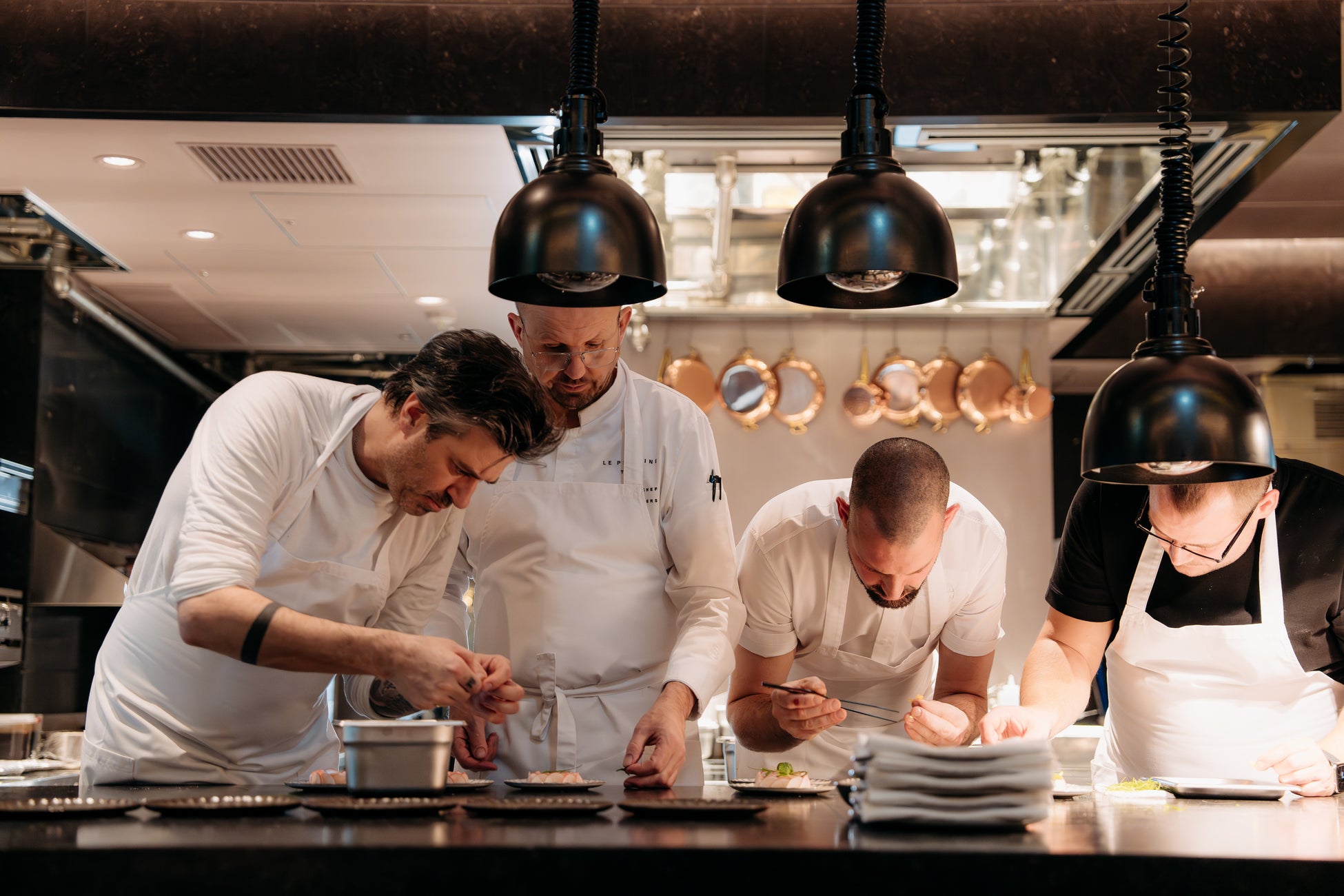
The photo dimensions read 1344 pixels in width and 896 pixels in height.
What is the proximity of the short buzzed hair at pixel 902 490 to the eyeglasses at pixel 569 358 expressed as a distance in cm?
54

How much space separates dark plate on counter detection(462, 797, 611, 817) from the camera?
1384 millimetres

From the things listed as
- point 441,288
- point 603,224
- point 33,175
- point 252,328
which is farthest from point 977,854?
point 252,328

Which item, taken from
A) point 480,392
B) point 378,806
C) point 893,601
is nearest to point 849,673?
point 893,601

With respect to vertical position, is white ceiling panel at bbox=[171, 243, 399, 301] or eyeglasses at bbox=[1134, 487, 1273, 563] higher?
white ceiling panel at bbox=[171, 243, 399, 301]

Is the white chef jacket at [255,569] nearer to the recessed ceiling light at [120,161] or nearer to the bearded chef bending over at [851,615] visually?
the bearded chef bending over at [851,615]

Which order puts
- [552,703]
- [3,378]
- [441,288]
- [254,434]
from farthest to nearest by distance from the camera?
[441,288] < [3,378] < [552,703] < [254,434]

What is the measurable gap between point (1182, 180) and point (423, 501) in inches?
51.8

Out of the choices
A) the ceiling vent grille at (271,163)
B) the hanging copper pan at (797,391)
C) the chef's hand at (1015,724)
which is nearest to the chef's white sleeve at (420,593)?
the chef's hand at (1015,724)

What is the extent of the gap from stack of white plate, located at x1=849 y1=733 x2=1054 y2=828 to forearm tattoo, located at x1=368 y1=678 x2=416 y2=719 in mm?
927

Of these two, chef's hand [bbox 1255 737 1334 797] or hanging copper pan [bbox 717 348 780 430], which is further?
hanging copper pan [bbox 717 348 780 430]

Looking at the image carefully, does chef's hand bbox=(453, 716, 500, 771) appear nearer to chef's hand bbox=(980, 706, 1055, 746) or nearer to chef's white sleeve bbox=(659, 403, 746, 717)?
chef's white sleeve bbox=(659, 403, 746, 717)

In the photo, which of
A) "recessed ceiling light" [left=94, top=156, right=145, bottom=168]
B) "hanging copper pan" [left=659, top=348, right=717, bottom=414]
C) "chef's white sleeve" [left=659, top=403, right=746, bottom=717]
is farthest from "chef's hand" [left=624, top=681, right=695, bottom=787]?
"hanging copper pan" [left=659, top=348, right=717, bottom=414]

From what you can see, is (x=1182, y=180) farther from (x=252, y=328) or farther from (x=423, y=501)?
(x=252, y=328)

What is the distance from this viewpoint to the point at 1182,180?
6.07 ft
